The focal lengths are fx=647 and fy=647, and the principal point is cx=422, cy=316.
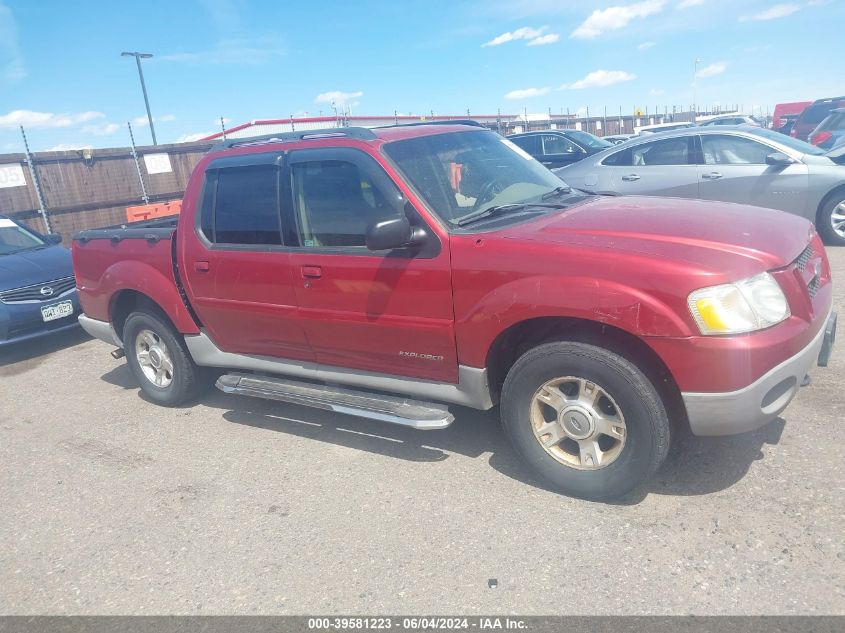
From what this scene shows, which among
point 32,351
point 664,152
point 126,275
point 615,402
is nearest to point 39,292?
point 32,351

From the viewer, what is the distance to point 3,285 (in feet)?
23.7

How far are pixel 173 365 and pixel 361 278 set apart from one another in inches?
86.6

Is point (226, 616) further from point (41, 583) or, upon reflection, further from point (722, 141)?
point (722, 141)

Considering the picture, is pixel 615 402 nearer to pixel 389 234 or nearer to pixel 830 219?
pixel 389 234

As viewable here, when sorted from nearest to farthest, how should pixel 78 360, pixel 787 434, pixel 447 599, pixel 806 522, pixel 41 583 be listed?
1. pixel 447 599
2. pixel 806 522
3. pixel 41 583
4. pixel 787 434
5. pixel 78 360

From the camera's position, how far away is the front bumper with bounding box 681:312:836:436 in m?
2.85

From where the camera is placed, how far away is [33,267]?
766 cm

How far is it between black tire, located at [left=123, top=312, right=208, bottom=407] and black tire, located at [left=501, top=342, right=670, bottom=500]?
2.79m

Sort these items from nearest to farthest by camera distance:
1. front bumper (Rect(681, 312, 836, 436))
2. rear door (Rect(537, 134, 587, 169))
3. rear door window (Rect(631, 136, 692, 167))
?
front bumper (Rect(681, 312, 836, 436)) → rear door window (Rect(631, 136, 692, 167)) → rear door (Rect(537, 134, 587, 169))

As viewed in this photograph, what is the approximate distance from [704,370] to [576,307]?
2.03 feet

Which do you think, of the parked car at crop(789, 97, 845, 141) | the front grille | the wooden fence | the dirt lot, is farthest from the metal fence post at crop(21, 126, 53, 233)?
the parked car at crop(789, 97, 845, 141)

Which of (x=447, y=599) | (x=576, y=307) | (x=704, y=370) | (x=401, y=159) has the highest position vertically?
(x=401, y=159)

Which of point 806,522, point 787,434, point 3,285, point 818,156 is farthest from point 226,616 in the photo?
point 818,156

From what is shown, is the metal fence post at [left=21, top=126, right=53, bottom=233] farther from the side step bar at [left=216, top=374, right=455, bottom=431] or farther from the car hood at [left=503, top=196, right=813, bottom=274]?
the car hood at [left=503, top=196, right=813, bottom=274]
